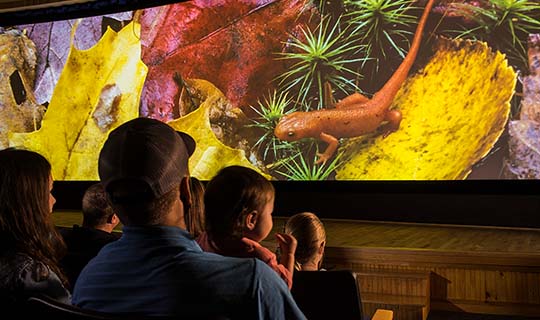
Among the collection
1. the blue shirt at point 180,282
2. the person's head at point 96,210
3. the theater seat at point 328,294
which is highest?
the person's head at point 96,210

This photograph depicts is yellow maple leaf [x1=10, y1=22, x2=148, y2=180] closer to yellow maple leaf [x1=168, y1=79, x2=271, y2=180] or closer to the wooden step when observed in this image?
yellow maple leaf [x1=168, y1=79, x2=271, y2=180]

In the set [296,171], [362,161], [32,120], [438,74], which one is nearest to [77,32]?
[32,120]

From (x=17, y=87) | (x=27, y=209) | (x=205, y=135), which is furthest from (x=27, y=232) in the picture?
(x=17, y=87)

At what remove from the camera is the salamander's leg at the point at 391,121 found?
4.73 m

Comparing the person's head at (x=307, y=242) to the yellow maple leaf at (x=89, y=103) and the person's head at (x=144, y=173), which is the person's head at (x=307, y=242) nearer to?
the person's head at (x=144, y=173)

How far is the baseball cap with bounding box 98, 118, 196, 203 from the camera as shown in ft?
3.08

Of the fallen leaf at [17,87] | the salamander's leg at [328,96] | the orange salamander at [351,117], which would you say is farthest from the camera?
the fallen leaf at [17,87]

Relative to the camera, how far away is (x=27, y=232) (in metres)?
1.38

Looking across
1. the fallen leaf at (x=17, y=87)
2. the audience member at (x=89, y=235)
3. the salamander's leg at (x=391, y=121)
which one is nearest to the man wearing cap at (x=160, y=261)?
the audience member at (x=89, y=235)

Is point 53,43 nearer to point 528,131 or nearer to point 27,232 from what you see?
point 528,131

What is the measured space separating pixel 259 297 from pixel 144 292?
0.17m

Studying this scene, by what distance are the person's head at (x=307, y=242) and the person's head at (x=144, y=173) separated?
3.24 ft

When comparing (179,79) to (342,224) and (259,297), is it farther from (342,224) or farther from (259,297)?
(259,297)

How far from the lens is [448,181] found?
462 centimetres
